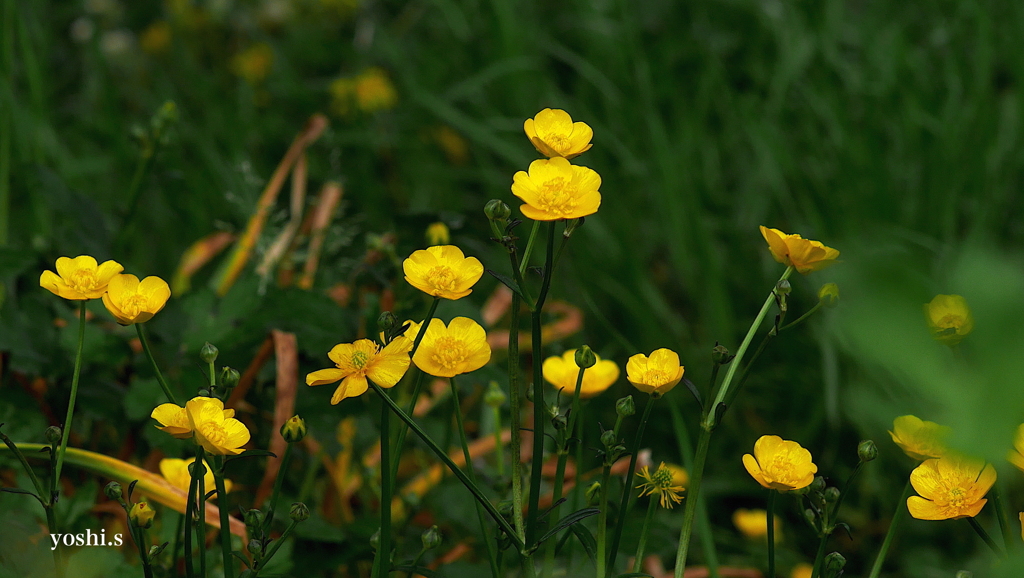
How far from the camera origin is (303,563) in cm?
87

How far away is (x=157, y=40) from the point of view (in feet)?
8.87

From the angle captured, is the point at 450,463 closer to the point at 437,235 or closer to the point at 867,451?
the point at 867,451

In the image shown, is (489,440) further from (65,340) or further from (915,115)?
(915,115)

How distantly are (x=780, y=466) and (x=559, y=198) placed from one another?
10.0 inches

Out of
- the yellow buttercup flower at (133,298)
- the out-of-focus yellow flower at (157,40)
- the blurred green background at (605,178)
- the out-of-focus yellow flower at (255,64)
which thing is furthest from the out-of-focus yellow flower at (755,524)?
the out-of-focus yellow flower at (157,40)

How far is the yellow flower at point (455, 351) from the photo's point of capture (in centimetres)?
60

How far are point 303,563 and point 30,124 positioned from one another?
984 millimetres

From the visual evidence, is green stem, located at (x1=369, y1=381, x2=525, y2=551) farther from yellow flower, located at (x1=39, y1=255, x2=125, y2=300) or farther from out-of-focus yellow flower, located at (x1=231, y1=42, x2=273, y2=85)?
out-of-focus yellow flower, located at (x1=231, y1=42, x2=273, y2=85)

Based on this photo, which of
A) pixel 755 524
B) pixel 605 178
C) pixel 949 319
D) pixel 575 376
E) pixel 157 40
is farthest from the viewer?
pixel 157 40

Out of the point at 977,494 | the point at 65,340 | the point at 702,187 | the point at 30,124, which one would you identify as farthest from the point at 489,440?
the point at 30,124

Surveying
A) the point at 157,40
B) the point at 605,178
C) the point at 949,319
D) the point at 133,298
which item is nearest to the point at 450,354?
the point at 133,298

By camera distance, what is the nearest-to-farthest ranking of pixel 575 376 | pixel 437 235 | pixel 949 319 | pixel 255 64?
pixel 949 319 < pixel 575 376 < pixel 437 235 < pixel 255 64

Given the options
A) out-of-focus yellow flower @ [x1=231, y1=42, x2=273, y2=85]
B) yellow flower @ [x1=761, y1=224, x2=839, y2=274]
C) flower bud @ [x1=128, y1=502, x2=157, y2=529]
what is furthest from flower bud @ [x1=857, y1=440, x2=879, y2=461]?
out-of-focus yellow flower @ [x1=231, y1=42, x2=273, y2=85]

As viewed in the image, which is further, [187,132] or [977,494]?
[187,132]
